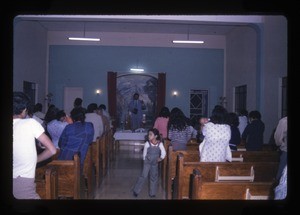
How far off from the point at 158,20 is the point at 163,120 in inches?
124

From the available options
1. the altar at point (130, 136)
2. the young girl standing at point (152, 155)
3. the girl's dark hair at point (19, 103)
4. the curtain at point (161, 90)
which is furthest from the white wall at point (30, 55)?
the girl's dark hair at point (19, 103)

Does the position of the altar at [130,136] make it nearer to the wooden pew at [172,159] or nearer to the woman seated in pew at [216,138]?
the wooden pew at [172,159]

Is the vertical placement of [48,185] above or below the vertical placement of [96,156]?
above

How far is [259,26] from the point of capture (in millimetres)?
9398

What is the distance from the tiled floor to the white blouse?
1479 millimetres

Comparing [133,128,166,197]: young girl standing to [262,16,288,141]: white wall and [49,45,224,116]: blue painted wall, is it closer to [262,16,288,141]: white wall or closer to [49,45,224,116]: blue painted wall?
[262,16,288,141]: white wall

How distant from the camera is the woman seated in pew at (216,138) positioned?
175 inches

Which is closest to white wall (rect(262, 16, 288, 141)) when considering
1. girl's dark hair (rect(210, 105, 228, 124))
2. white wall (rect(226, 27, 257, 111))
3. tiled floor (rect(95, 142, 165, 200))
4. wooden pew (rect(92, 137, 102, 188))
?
white wall (rect(226, 27, 257, 111))

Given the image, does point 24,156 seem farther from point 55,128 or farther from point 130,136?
point 130,136

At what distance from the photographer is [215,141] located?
4.46m

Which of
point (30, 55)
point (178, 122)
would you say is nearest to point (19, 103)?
point (178, 122)

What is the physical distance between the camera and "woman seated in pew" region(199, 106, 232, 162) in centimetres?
446

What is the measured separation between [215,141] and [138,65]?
33.2ft

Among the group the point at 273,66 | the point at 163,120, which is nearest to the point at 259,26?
the point at 273,66
